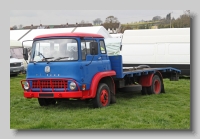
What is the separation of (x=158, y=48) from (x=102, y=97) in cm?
916

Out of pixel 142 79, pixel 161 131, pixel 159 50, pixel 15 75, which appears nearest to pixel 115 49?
pixel 159 50

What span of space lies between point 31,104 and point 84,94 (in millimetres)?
2172

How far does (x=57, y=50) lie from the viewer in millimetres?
9453

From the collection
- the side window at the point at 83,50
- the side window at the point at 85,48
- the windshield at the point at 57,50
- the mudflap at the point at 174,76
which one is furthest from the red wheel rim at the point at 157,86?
the windshield at the point at 57,50

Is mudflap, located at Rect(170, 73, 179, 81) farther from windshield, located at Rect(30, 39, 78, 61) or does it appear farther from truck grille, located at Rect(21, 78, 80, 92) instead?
truck grille, located at Rect(21, 78, 80, 92)

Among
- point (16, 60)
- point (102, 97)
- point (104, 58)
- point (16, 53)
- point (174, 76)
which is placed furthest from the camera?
Result: point (16, 53)

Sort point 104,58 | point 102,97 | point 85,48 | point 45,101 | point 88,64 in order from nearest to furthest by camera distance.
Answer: point 88,64
point 85,48
point 102,97
point 104,58
point 45,101

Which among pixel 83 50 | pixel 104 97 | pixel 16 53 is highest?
pixel 16 53

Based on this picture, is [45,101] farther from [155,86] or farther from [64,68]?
[155,86]

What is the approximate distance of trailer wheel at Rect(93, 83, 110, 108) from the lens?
31.8ft

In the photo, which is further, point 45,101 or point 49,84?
point 45,101

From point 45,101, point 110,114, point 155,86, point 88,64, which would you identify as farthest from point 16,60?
point 110,114

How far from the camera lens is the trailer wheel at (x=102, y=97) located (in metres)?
9.69

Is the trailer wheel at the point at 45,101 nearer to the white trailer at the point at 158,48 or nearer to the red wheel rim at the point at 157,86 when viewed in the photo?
the red wheel rim at the point at 157,86
